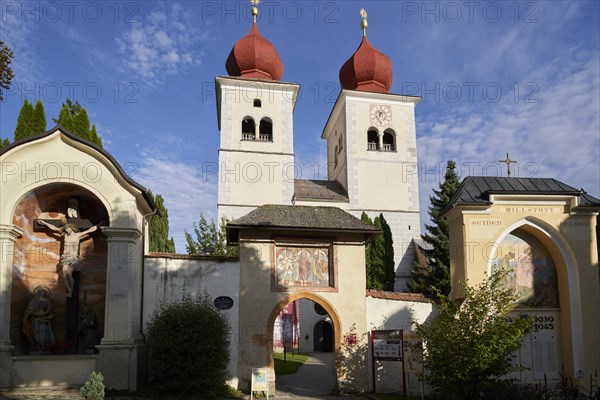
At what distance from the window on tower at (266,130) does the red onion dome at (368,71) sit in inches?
261

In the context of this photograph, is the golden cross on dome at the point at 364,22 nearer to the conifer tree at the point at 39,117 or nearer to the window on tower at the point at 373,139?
the window on tower at the point at 373,139

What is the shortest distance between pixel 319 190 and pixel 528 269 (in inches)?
879

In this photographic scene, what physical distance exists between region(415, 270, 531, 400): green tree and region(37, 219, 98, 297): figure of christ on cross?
30.2 feet

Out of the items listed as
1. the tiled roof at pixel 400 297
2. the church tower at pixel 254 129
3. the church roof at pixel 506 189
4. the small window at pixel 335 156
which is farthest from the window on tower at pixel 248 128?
the tiled roof at pixel 400 297

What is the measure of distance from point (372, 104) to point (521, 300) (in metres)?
24.7

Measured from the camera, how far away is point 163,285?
15508 millimetres

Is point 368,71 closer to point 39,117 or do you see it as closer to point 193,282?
point 39,117

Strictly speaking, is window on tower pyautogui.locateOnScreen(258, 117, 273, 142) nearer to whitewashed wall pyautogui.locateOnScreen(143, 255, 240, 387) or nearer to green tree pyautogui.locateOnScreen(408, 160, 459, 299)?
green tree pyautogui.locateOnScreen(408, 160, 459, 299)

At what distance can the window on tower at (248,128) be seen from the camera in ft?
123

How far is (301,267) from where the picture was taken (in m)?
16.4

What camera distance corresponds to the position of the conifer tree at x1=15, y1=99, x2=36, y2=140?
18547mm

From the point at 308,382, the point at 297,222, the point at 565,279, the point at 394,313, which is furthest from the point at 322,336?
the point at 565,279

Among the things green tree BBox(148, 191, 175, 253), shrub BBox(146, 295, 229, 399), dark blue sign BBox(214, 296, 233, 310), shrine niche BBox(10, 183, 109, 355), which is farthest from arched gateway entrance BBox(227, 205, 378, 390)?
green tree BBox(148, 191, 175, 253)

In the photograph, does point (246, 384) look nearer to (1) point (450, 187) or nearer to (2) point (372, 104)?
(1) point (450, 187)
